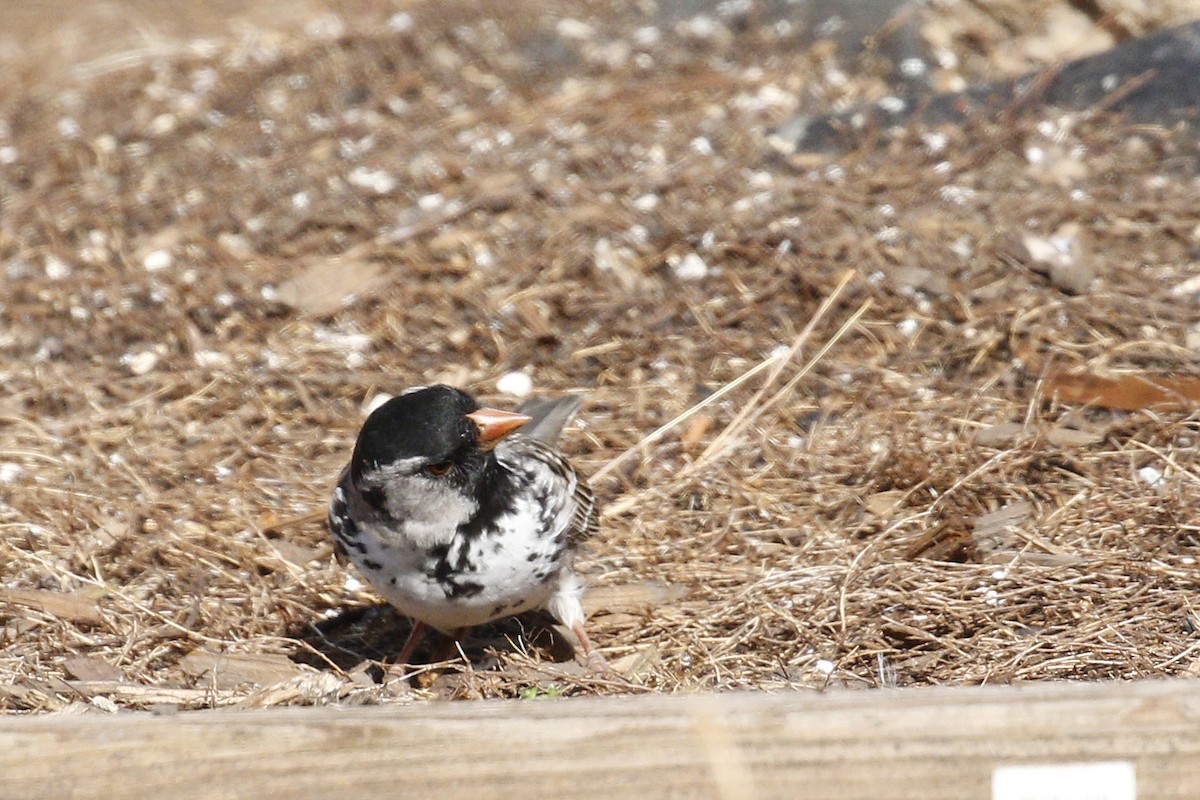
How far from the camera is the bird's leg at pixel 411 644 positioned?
166 inches

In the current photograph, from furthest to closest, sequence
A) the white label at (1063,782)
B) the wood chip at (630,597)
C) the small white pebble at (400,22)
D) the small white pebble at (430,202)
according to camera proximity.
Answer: the small white pebble at (400,22), the small white pebble at (430,202), the wood chip at (630,597), the white label at (1063,782)

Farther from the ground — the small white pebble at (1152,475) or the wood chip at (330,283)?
the small white pebble at (1152,475)

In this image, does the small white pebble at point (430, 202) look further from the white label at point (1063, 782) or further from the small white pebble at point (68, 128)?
the white label at point (1063, 782)

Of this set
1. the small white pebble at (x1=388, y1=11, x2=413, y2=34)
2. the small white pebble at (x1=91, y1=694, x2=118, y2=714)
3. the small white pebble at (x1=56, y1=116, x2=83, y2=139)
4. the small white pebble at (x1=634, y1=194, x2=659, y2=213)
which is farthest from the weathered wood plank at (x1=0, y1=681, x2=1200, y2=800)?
the small white pebble at (x1=388, y1=11, x2=413, y2=34)

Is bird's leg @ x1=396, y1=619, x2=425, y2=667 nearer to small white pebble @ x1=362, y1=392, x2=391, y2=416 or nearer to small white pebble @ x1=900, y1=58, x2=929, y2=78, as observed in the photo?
small white pebble @ x1=362, y1=392, x2=391, y2=416

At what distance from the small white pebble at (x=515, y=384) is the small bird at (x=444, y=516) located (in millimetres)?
1454

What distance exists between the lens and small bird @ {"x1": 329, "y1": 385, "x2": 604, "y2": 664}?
376cm

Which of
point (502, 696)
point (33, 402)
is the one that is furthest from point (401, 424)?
point (33, 402)

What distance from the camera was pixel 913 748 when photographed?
2.40 meters

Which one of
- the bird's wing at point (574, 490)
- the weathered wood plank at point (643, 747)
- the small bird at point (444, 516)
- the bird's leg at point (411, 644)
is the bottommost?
the bird's leg at point (411, 644)

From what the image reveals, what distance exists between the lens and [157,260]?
6.42 m

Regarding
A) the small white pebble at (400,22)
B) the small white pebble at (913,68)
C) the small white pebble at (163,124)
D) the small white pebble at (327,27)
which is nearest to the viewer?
the small white pebble at (913,68)

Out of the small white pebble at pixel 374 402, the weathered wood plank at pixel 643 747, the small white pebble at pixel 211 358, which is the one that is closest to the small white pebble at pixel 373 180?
the small white pebble at pixel 211 358

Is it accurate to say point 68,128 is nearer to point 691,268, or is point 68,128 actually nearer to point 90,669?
point 691,268
